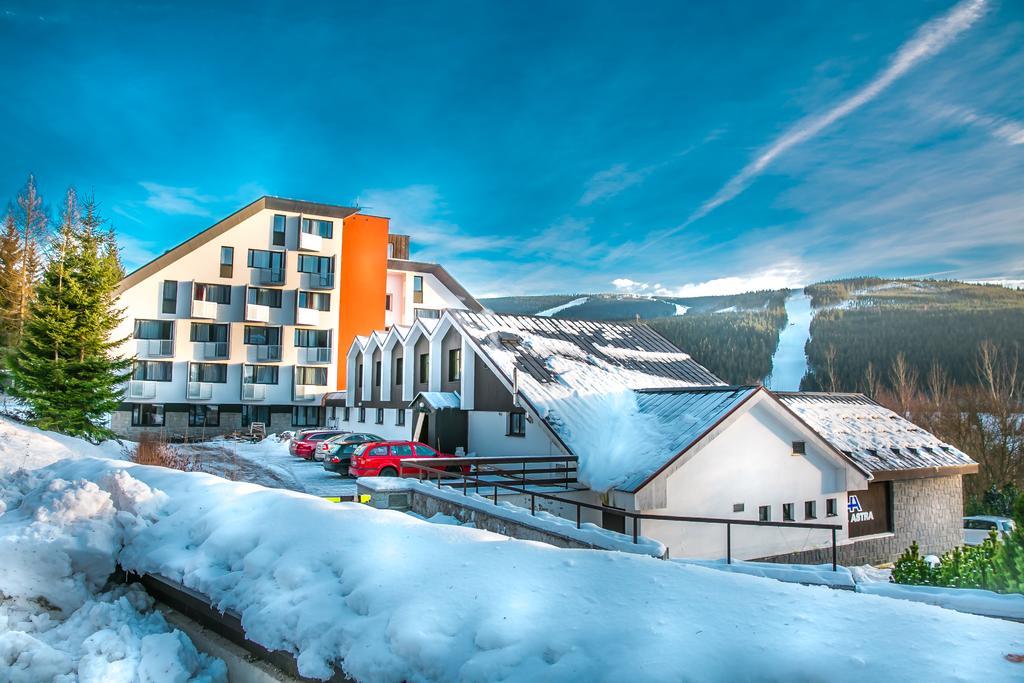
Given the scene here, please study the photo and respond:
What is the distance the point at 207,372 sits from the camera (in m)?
44.7

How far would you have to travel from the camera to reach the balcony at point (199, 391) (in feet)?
142

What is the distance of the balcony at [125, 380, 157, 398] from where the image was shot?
4156 centimetres

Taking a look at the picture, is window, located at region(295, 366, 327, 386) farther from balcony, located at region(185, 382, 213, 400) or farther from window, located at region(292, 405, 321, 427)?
balcony, located at region(185, 382, 213, 400)

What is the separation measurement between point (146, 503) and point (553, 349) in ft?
76.0

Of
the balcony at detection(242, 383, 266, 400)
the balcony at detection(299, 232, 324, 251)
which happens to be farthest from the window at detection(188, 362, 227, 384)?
the balcony at detection(299, 232, 324, 251)

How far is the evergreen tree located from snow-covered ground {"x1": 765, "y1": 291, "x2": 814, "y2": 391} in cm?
8077

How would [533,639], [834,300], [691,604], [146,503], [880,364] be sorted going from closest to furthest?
[533,639] → [691,604] → [146,503] → [880,364] → [834,300]

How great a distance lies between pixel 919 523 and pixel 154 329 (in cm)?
4397

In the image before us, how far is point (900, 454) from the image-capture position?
25141 mm

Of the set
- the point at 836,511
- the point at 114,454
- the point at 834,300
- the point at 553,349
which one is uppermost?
the point at 834,300

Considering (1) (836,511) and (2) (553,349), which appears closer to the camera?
(1) (836,511)

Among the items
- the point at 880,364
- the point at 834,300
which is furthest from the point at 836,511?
the point at 834,300

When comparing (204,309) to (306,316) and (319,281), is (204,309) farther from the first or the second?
(319,281)

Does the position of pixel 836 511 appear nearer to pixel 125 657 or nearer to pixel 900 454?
pixel 900 454
